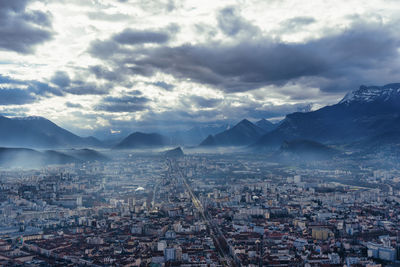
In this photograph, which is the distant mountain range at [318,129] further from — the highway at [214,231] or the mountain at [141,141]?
the highway at [214,231]

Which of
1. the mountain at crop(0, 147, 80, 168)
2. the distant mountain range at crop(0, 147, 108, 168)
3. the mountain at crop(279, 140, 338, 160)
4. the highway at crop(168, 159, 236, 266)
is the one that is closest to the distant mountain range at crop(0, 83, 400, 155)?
the mountain at crop(279, 140, 338, 160)

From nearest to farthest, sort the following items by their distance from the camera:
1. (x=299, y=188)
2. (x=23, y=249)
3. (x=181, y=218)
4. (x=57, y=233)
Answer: (x=23, y=249) < (x=57, y=233) < (x=181, y=218) < (x=299, y=188)

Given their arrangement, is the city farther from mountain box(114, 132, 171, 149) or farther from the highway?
mountain box(114, 132, 171, 149)

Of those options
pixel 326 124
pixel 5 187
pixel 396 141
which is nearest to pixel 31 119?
pixel 326 124

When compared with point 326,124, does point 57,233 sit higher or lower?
lower

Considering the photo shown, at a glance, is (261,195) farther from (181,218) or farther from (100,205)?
(100,205)

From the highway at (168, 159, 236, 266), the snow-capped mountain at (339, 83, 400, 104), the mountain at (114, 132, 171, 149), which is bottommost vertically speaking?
the highway at (168, 159, 236, 266)

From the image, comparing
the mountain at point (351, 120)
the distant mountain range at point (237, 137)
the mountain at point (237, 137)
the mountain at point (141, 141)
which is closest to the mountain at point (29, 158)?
the mountain at point (141, 141)

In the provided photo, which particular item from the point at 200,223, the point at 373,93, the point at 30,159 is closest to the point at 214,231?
the point at 200,223

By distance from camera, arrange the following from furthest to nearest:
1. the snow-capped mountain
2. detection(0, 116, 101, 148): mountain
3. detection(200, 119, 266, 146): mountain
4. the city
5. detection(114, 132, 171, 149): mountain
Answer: detection(200, 119, 266, 146): mountain < detection(114, 132, 171, 149): mountain < detection(0, 116, 101, 148): mountain < the snow-capped mountain < the city
